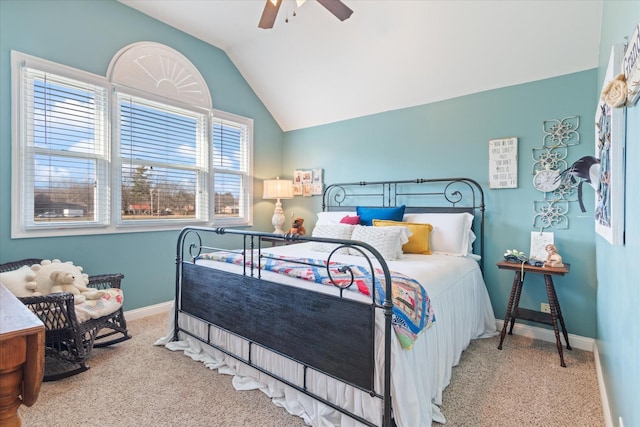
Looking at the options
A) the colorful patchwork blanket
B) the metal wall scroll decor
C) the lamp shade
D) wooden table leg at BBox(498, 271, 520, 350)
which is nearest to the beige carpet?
wooden table leg at BBox(498, 271, 520, 350)

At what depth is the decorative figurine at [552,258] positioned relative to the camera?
2.54 metres

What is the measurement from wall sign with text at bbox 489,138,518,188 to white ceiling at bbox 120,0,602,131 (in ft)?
1.85

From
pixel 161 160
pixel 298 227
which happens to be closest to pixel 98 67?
pixel 161 160

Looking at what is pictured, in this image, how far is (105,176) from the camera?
3074 millimetres

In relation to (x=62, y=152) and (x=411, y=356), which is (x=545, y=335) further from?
(x=62, y=152)

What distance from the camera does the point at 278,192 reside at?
4367 mm

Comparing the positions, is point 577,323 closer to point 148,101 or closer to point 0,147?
point 148,101

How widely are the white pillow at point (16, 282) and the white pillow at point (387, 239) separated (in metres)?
2.40

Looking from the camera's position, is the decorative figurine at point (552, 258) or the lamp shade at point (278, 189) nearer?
the decorative figurine at point (552, 258)

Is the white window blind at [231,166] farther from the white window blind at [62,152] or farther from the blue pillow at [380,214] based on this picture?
the blue pillow at [380,214]

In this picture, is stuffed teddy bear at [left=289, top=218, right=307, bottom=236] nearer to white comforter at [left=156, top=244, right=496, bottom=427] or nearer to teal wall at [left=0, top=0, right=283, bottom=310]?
white comforter at [left=156, top=244, right=496, bottom=427]

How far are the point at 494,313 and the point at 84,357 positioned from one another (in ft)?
11.1

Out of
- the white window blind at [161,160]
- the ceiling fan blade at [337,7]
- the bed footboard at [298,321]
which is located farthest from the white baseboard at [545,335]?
the white window blind at [161,160]

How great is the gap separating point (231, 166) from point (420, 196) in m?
2.40
